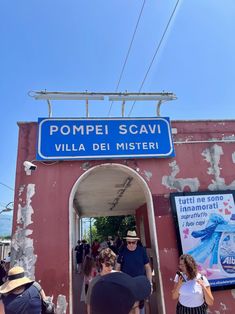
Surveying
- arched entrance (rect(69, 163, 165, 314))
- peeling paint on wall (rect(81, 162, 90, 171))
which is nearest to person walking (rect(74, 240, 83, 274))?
arched entrance (rect(69, 163, 165, 314))

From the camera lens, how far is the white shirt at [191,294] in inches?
113

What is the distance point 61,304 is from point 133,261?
138cm

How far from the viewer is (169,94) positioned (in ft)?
18.4

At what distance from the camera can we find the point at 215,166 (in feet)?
17.4

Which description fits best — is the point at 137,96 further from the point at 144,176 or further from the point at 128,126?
the point at 144,176

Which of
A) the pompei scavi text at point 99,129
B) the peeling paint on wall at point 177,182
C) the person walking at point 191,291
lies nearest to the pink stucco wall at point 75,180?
the peeling paint on wall at point 177,182

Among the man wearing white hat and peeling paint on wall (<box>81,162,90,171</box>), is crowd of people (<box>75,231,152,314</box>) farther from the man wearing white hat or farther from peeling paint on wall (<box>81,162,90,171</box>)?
peeling paint on wall (<box>81,162,90,171</box>)

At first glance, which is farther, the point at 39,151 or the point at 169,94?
the point at 169,94

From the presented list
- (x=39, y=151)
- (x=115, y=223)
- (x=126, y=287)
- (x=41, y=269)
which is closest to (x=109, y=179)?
(x=39, y=151)

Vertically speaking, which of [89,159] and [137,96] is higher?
[137,96]

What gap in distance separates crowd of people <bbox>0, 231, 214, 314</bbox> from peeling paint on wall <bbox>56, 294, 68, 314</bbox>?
105cm

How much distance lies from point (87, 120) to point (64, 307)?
11.1 ft

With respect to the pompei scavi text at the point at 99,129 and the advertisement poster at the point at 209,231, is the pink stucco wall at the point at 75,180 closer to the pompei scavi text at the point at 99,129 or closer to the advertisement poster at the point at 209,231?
the advertisement poster at the point at 209,231

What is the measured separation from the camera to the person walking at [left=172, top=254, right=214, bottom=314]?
287cm
